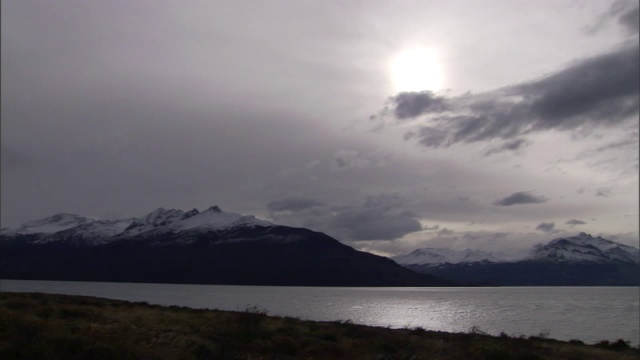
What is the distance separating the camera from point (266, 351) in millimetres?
26609

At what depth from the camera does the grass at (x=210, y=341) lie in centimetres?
2331

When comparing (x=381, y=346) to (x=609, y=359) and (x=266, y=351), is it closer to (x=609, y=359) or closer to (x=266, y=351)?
(x=266, y=351)

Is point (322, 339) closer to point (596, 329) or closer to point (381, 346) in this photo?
point (381, 346)

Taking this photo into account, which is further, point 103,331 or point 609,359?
point 609,359

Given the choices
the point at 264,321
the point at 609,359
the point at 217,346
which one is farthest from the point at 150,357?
the point at 609,359

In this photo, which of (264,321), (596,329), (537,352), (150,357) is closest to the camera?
(150,357)

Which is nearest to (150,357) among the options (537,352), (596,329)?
(537,352)

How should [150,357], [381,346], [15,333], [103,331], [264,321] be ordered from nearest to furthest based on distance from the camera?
[150,357], [15,333], [103,331], [381,346], [264,321]

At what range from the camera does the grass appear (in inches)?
918

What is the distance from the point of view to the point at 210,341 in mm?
27484

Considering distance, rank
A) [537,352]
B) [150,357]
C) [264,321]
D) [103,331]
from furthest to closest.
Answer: [264,321]
[537,352]
[103,331]
[150,357]

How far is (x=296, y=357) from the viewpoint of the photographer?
2633 cm

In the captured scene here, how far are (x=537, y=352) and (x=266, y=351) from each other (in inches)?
552

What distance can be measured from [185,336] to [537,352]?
17.2 meters
